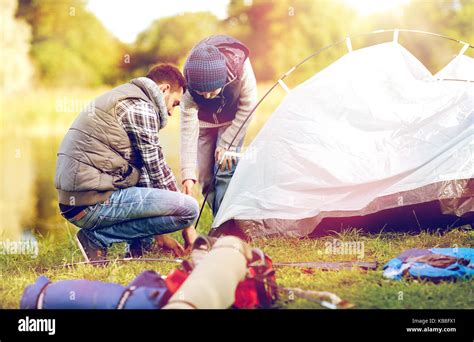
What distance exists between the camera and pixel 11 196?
8375 millimetres

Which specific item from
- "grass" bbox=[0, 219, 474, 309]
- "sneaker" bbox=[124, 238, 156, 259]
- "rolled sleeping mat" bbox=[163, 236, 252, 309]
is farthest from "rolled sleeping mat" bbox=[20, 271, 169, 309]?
"sneaker" bbox=[124, 238, 156, 259]

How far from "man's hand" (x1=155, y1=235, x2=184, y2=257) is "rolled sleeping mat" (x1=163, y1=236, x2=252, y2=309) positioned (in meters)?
0.87

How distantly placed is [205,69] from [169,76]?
0.66 feet

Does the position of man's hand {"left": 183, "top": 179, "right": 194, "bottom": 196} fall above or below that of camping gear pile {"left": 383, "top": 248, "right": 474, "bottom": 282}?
above

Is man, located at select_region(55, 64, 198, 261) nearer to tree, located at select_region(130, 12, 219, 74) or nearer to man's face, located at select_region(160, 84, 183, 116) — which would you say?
man's face, located at select_region(160, 84, 183, 116)

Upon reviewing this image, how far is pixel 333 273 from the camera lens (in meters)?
2.99

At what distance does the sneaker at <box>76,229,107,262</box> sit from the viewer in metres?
3.34

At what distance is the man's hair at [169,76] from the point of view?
3365 mm

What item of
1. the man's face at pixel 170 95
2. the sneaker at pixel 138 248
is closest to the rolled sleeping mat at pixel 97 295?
the sneaker at pixel 138 248

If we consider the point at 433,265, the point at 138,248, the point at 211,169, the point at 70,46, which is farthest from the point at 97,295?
the point at 70,46

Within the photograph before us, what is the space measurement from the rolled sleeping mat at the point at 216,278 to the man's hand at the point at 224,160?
52.2 inches

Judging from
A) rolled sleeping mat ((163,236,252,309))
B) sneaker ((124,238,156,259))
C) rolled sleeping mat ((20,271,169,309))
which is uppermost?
rolled sleeping mat ((163,236,252,309))

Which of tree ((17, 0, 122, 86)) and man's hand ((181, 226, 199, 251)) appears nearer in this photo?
man's hand ((181, 226, 199, 251))
